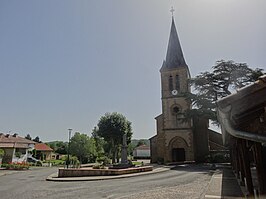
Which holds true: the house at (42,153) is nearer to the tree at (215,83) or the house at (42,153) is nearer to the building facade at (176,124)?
the building facade at (176,124)

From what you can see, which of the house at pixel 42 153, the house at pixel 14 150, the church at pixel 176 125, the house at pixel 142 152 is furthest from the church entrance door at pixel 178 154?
the house at pixel 42 153

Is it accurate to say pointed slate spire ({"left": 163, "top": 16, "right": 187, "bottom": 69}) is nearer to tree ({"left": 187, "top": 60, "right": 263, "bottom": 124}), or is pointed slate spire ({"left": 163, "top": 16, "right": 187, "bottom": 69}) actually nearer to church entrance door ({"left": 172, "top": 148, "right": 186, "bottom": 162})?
tree ({"left": 187, "top": 60, "right": 263, "bottom": 124})

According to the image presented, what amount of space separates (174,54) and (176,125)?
1216 cm

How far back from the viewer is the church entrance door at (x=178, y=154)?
3366 centimetres

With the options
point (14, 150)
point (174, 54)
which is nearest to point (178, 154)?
point (174, 54)

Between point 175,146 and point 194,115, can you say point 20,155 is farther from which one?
point 194,115

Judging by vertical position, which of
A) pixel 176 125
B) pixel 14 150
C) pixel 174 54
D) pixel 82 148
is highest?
pixel 174 54

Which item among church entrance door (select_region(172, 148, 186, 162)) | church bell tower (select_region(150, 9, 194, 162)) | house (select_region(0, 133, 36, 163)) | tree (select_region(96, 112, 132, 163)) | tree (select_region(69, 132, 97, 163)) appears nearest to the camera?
church bell tower (select_region(150, 9, 194, 162))

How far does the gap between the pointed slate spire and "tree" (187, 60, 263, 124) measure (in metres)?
8.26

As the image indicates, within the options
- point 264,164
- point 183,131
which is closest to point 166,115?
point 183,131

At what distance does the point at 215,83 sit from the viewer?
27.8 meters

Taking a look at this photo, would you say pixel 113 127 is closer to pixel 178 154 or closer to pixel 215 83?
pixel 178 154

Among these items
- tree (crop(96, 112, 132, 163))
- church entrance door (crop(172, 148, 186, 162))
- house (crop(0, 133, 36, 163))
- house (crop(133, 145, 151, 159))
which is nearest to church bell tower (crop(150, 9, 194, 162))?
church entrance door (crop(172, 148, 186, 162))

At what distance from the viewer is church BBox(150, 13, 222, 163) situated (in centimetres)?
3328
